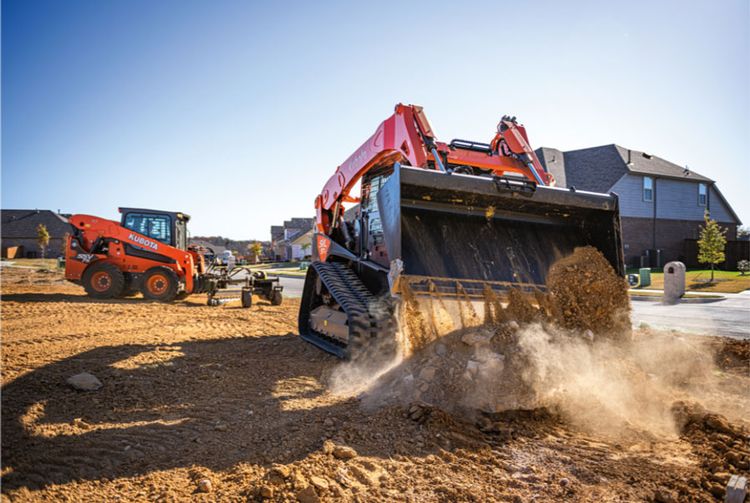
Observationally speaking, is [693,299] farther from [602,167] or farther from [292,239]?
[292,239]

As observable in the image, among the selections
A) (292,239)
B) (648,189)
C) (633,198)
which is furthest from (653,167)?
(292,239)

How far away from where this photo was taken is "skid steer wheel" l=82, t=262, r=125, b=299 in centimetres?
1237

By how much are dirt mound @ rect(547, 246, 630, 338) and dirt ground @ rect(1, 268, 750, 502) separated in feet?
3.65

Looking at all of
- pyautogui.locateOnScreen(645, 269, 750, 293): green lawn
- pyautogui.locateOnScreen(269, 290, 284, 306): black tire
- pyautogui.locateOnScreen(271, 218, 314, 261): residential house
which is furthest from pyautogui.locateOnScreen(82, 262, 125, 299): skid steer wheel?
pyautogui.locateOnScreen(271, 218, 314, 261): residential house

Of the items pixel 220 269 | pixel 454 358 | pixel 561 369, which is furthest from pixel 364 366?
pixel 220 269

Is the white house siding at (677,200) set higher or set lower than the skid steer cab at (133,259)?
higher

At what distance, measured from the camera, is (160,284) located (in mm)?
12648

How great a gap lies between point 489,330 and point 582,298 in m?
A: 1.20

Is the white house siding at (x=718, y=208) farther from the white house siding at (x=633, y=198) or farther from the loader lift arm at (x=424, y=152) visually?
the loader lift arm at (x=424, y=152)

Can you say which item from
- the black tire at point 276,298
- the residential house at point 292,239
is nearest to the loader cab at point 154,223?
the black tire at point 276,298

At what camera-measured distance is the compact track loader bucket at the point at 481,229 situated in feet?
15.4

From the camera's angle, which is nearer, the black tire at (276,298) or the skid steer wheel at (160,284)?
the skid steer wheel at (160,284)

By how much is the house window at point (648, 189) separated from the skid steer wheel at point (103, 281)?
87.6 ft

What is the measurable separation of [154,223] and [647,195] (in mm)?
25919
